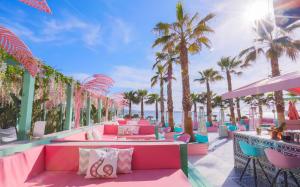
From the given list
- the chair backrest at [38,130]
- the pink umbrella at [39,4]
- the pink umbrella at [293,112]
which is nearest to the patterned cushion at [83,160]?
the chair backrest at [38,130]

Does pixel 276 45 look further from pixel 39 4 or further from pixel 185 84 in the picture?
pixel 39 4

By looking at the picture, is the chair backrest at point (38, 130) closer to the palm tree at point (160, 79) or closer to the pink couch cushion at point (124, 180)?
the pink couch cushion at point (124, 180)

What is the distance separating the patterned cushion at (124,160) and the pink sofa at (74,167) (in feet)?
0.42

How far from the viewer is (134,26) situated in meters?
8.62

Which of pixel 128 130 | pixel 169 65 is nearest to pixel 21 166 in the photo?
pixel 128 130

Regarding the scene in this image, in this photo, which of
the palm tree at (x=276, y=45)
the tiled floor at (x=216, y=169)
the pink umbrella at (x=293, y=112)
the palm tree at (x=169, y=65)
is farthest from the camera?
Result: the palm tree at (x=169, y=65)

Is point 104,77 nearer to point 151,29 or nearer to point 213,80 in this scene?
point 151,29

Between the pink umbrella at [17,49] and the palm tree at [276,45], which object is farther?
the palm tree at [276,45]

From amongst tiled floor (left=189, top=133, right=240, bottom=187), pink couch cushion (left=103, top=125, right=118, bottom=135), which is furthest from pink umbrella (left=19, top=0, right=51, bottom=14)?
pink couch cushion (left=103, top=125, right=118, bottom=135)

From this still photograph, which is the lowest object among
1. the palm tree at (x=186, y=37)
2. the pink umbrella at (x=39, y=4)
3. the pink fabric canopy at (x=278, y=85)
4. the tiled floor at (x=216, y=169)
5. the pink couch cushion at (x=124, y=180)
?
the tiled floor at (x=216, y=169)

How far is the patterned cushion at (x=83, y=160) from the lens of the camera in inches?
139

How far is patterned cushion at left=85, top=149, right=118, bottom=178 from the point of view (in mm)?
3336

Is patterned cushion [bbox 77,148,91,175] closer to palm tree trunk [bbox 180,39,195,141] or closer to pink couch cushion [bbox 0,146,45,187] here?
pink couch cushion [bbox 0,146,45,187]

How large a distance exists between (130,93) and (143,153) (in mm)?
32390
